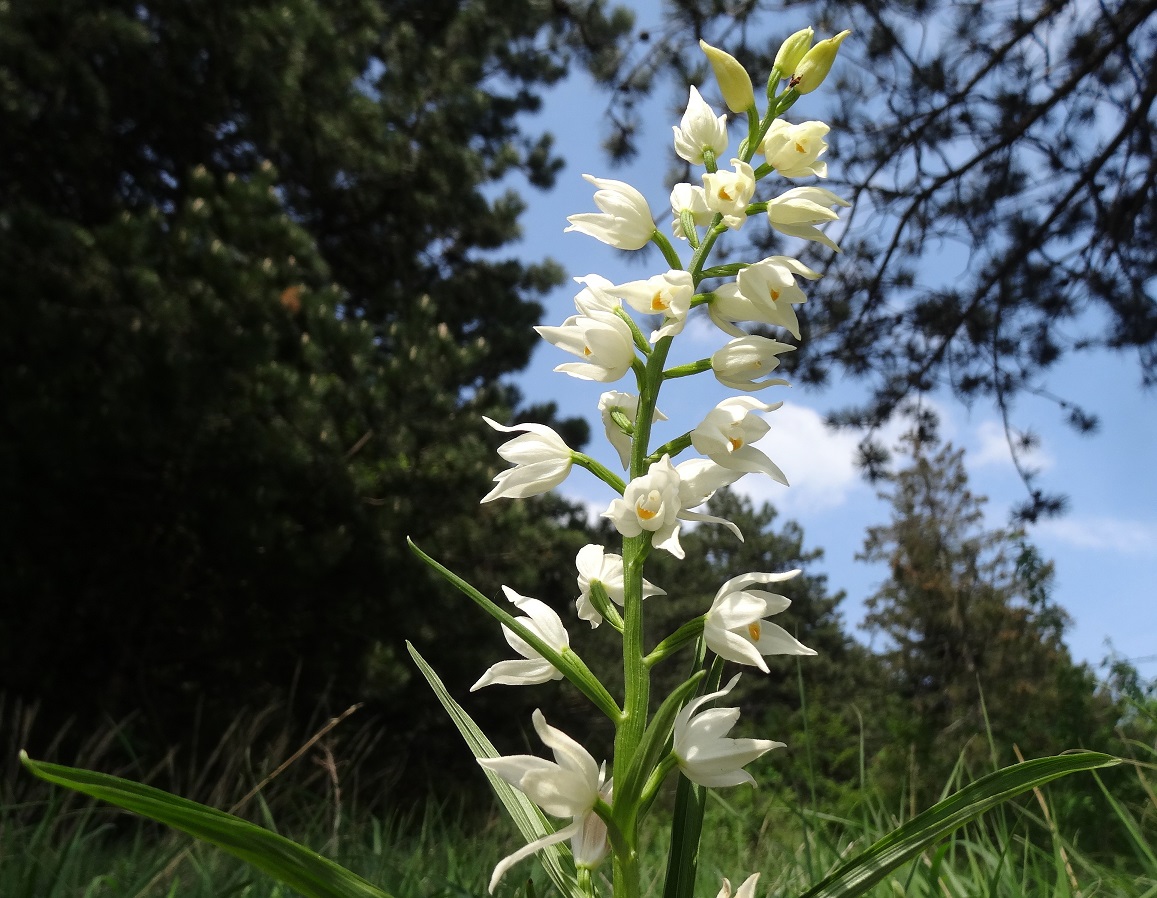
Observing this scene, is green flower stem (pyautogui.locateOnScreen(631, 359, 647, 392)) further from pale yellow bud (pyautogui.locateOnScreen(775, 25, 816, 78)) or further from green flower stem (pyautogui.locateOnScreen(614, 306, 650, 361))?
pale yellow bud (pyautogui.locateOnScreen(775, 25, 816, 78))

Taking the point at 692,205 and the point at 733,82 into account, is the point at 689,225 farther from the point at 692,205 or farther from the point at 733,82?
the point at 733,82

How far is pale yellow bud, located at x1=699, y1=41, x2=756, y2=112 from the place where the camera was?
973 millimetres

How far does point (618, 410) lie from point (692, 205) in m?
0.24

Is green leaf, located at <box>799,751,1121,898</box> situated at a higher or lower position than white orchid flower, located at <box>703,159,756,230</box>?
lower

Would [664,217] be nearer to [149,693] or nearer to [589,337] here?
[589,337]

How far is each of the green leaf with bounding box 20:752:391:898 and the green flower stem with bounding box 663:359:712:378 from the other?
0.54 metres

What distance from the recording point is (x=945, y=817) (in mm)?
770

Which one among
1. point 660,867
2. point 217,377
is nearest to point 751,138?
point 660,867

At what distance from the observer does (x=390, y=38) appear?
7520 mm

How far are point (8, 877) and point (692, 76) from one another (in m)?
3.93

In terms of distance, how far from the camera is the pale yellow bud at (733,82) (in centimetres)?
97

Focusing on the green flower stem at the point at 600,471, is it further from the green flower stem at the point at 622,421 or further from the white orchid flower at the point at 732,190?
the white orchid flower at the point at 732,190

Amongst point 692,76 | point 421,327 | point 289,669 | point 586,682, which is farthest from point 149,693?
point 586,682

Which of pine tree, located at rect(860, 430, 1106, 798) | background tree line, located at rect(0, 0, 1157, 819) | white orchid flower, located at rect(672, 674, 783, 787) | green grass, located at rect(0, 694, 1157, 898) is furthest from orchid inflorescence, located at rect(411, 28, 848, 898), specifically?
pine tree, located at rect(860, 430, 1106, 798)
